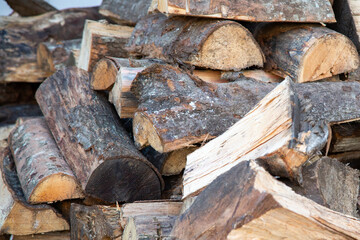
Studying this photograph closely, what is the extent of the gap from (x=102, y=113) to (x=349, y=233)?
5.10ft

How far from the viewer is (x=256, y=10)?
8.48 ft

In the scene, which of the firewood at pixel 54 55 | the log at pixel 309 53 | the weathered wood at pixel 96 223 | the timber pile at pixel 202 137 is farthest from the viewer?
the firewood at pixel 54 55

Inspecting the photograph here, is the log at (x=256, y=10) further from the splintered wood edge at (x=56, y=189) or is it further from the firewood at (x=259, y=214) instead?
the firewood at (x=259, y=214)

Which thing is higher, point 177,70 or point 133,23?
point 177,70

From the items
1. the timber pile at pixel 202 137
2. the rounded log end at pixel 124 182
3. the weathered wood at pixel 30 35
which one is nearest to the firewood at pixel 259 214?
the timber pile at pixel 202 137

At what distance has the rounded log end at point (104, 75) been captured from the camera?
2.58 metres

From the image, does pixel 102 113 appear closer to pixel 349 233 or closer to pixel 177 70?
pixel 177 70

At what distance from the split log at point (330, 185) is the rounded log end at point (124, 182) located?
880 millimetres

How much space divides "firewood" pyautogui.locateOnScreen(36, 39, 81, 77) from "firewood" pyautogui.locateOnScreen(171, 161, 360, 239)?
308 cm

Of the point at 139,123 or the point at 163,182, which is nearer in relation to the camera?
the point at 139,123

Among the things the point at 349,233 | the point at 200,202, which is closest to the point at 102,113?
the point at 200,202

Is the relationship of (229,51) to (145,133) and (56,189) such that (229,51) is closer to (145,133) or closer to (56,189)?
(145,133)

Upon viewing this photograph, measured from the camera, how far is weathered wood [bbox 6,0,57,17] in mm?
4836

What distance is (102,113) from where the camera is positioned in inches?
101
